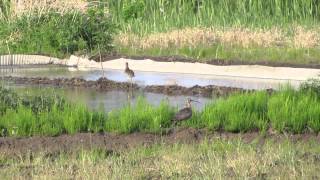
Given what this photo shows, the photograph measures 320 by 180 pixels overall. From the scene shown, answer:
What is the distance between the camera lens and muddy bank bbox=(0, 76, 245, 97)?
14.1 metres

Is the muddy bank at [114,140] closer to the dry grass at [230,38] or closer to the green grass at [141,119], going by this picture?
the green grass at [141,119]

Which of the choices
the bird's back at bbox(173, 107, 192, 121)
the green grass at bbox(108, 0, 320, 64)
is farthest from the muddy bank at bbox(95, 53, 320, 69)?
the bird's back at bbox(173, 107, 192, 121)

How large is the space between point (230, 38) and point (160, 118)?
1254cm

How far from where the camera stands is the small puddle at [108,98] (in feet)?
42.2

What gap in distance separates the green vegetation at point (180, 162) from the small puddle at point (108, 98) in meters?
4.33

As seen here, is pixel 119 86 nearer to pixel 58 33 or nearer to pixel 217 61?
pixel 217 61

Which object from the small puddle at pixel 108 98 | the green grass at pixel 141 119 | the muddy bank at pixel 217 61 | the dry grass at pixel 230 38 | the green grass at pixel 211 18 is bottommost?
the small puddle at pixel 108 98

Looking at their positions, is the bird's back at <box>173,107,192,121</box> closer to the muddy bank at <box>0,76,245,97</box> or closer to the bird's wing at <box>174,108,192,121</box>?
the bird's wing at <box>174,108,192,121</box>

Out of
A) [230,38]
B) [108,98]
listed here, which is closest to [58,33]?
[230,38]

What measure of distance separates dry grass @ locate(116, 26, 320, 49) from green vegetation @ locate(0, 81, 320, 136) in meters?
10.8

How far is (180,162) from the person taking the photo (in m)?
7.10

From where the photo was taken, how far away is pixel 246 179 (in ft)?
20.6

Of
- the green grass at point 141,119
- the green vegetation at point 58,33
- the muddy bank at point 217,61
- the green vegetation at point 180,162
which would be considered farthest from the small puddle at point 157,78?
the green vegetation at point 180,162

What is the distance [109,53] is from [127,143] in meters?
13.5
